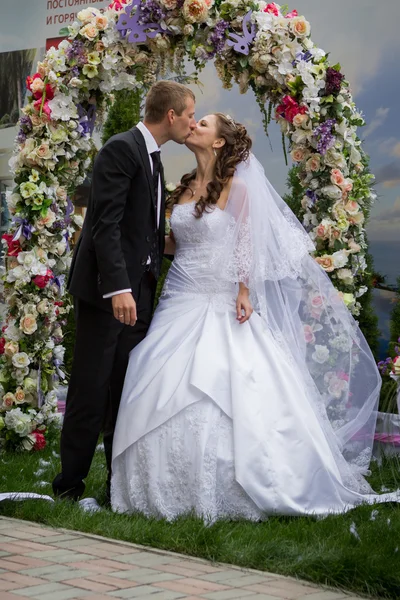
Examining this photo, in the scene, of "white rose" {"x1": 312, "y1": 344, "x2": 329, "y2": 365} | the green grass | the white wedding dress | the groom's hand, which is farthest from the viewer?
"white rose" {"x1": 312, "y1": 344, "x2": 329, "y2": 365}

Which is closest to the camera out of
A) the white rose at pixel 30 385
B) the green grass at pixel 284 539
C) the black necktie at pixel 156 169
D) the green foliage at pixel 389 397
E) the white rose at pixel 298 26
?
the green grass at pixel 284 539

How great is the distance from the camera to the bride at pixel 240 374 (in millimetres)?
4344

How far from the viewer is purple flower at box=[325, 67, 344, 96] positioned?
539cm

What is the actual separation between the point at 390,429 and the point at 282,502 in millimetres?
1616

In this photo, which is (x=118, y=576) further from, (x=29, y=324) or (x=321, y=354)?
(x=29, y=324)

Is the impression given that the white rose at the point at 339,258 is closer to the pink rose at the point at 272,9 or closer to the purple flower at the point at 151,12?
the pink rose at the point at 272,9

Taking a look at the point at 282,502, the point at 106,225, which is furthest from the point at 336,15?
the point at 282,502

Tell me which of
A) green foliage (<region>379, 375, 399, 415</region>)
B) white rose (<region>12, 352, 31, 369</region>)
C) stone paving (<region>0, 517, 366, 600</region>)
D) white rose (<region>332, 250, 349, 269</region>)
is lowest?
stone paving (<region>0, 517, 366, 600</region>)

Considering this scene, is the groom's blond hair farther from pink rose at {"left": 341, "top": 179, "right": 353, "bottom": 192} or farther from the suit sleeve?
pink rose at {"left": 341, "top": 179, "right": 353, "bottom": 192}

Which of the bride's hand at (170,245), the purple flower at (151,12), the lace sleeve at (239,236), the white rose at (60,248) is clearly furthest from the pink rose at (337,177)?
the white rose at (60,248)

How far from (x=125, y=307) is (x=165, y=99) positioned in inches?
41.7

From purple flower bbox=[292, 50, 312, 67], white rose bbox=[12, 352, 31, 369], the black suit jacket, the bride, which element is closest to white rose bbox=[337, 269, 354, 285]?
the bride

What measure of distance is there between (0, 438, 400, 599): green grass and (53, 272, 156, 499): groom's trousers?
0.23 metres

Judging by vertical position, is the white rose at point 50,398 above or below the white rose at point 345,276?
below
